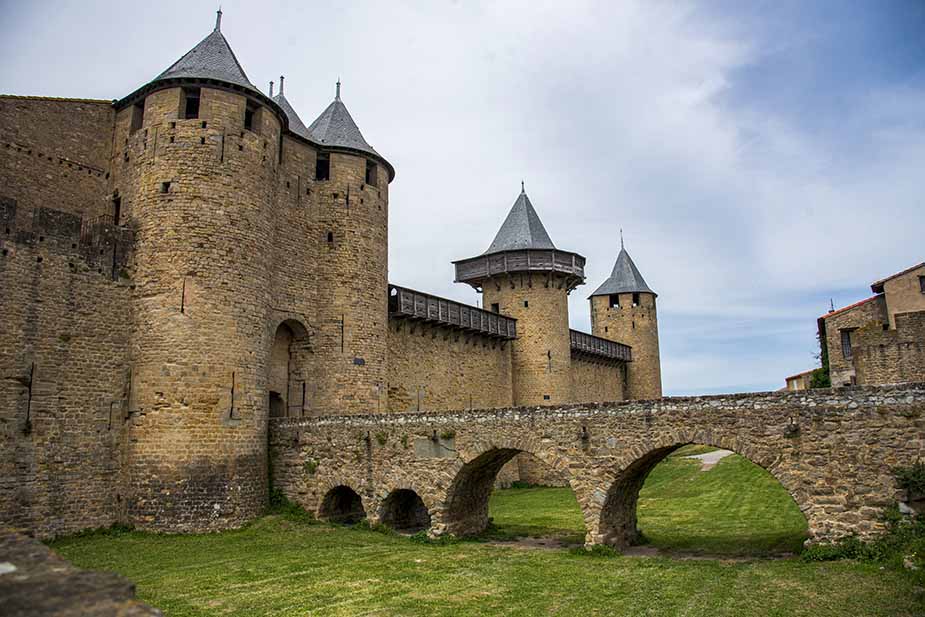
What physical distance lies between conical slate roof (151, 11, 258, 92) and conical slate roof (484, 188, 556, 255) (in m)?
16.6

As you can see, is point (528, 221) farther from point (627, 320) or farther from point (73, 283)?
point (73, 283)

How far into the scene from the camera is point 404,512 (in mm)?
18641

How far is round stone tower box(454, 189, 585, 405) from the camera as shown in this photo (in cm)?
3284

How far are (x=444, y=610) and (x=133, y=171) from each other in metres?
15.3

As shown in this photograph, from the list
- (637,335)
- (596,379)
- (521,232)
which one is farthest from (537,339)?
(637,335)

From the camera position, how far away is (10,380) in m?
15.6

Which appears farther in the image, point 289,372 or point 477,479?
point 289,372

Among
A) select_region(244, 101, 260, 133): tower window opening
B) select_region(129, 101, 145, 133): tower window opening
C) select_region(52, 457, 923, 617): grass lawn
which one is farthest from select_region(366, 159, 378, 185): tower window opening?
select_region(52, 457, 923, 617): grass lawn

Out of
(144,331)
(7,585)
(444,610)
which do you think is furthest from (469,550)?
(7,585)

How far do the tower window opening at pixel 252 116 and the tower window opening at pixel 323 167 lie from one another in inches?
149

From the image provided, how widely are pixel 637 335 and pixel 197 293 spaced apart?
32192 mm

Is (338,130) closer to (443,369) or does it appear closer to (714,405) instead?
(443,369)

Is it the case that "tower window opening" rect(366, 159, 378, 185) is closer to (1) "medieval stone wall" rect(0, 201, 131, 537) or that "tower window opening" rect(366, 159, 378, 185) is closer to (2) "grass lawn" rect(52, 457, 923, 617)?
(1) "medieval stone wall" rect(0, 201, 131, 537)

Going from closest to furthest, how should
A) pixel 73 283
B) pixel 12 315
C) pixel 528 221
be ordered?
pixel 12 315 → pixel 73 283 → pixel 528 221
